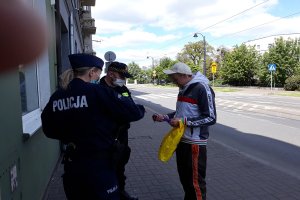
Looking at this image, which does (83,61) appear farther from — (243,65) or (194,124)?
(243,65)

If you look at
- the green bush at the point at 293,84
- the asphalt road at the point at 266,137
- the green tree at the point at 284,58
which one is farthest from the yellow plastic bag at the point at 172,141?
the green tree at the point at 284,58

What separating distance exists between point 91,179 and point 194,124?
1561mm

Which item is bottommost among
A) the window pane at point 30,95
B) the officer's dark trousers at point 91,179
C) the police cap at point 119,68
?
the officer's dark trousers at point 91,179

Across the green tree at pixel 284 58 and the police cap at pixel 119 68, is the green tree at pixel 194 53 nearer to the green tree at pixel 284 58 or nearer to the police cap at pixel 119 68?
the green tree at pixel 284 58

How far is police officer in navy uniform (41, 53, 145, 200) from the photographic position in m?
2.60

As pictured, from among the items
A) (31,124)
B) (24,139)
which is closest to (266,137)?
(31,124)

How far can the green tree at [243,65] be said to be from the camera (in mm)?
53406

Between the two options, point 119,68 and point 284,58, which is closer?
point 119,68

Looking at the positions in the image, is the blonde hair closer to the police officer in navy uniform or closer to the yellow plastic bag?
the police officer in navy uniform

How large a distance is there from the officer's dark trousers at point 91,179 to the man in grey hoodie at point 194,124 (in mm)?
1315

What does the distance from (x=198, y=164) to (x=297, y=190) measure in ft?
7.56

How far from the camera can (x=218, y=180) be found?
19.0 feet

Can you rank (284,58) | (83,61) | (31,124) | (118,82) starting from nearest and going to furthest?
1. (83,61)
2. (31,124)
3. (118,82)
4. (284,58)

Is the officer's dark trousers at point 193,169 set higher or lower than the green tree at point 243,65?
lower
